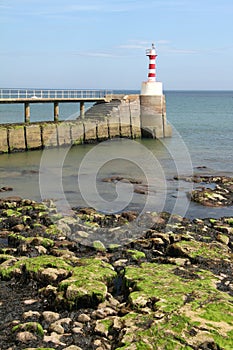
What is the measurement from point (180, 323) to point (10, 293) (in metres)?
2.91

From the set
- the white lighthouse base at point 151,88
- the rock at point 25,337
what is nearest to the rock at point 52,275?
the rock at point 25,337

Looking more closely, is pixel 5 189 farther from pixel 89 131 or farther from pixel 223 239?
pixel 89 131

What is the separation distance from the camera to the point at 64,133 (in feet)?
94.0

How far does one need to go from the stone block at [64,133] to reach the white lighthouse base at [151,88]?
290 inches

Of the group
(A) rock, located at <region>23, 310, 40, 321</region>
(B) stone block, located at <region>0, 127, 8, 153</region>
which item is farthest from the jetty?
(A) rock, located at <region>23, 310, 40, 321</region>

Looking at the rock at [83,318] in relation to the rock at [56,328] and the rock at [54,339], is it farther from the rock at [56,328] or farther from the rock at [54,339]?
the rock at [54,339]

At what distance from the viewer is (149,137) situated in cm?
3416

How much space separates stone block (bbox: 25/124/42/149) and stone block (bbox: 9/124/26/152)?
34 cm

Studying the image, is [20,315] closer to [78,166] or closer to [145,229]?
[145,229]

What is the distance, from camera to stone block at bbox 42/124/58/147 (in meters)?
27.3

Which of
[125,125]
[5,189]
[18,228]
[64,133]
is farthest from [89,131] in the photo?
[18,228]

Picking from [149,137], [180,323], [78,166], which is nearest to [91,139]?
[149,137]

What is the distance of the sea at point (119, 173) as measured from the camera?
49.2 feet

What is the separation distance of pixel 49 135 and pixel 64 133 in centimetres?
131
